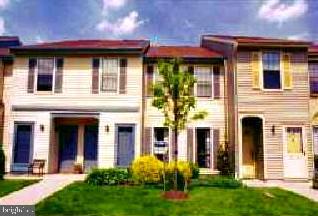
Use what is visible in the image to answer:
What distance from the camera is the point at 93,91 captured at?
22750 mm

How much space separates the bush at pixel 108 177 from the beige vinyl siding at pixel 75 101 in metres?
4.42

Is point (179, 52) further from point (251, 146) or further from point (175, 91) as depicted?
point (175, 91)

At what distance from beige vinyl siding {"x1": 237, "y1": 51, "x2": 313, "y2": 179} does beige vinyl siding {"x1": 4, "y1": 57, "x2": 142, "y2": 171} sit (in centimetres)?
532

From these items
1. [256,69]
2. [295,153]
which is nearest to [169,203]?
[295,153]

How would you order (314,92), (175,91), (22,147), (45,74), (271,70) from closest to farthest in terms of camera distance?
(175,91) → (271,70) → (314,92) → (22,147) → (45,74)

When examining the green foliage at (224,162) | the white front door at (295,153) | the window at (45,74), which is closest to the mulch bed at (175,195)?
the green foliage at (224,162)

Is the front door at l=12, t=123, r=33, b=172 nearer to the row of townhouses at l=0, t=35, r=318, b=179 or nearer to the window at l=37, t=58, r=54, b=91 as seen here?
the row of townhouses at l=0, t=35, r=318, b=179

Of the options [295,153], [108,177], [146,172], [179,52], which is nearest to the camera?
[146,172]

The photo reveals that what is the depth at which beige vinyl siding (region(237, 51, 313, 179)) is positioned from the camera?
2062 cm

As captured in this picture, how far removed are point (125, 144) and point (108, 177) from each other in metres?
5.06

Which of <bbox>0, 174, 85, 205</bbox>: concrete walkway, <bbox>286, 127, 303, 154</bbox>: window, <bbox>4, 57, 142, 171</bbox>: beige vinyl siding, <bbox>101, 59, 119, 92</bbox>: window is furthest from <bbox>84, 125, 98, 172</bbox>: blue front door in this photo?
<bbox>286, 127, 303, 154</bbox>: window

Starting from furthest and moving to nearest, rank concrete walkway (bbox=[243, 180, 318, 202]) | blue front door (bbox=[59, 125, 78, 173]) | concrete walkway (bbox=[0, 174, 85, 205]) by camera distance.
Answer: blue front door (bbox=[59, 125, 78, 173]) → concrete walkway (bbox=[243, 180, 318, 202]) → concrete walkway (bbox=[0, 174, 85, 205])

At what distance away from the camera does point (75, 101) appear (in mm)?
22656

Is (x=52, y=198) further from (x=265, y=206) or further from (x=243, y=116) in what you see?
(x=243, y=116)
